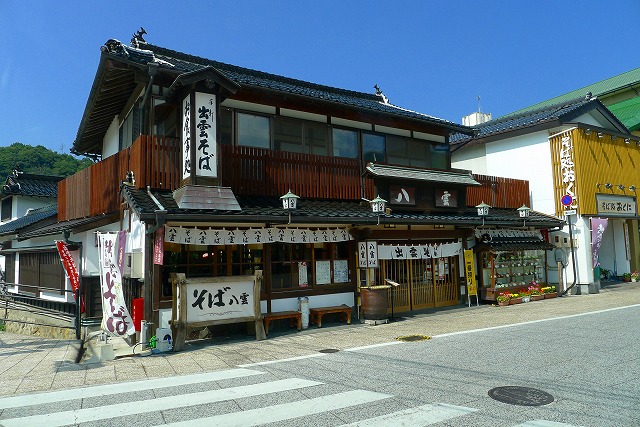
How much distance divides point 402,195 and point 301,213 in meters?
5.37

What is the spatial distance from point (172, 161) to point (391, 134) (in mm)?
8910

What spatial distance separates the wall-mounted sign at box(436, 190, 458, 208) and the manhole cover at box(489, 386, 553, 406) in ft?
36.6

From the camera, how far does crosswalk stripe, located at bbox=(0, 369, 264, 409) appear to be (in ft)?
22.0

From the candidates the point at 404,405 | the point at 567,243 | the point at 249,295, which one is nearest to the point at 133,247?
the point at 249,295

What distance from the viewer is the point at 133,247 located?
11938 millimetres

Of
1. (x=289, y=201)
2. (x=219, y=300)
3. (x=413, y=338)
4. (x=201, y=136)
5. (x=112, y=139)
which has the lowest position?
(x=413, y=338)

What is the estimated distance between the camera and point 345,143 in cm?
1630

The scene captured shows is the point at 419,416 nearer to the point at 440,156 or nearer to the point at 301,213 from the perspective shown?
the point at 301,213

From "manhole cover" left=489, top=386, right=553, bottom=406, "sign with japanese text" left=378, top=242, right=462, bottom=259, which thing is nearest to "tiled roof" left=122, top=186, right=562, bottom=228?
"sign with japanese text" left=378, top=242, right=462, bottom=259

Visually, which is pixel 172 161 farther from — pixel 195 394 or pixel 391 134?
pixel 391 134

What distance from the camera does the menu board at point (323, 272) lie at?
1401cm

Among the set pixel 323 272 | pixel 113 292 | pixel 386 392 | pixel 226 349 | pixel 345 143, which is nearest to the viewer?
pixel 386 392

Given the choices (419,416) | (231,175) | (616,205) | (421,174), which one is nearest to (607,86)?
(616,205)

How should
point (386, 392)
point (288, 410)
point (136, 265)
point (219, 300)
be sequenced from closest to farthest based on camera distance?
point (288, 410), point (386, 392), point (219, 300), point (136, 265)
